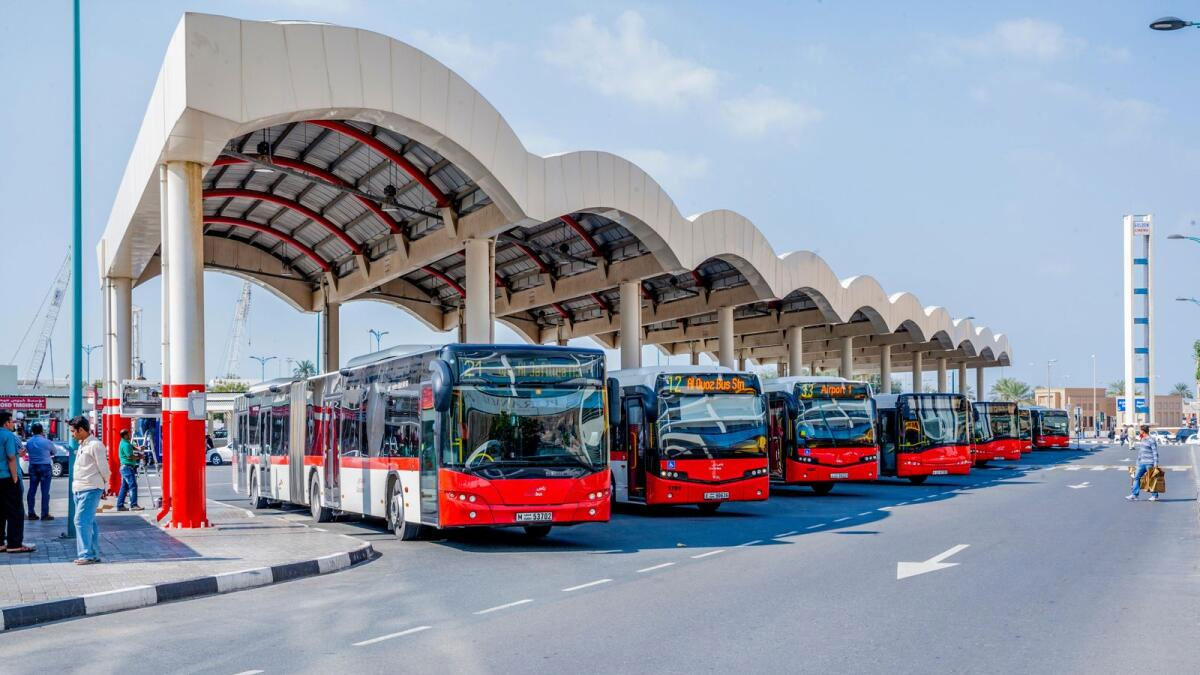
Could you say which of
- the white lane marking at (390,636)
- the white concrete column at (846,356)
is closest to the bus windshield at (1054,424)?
the white concrete column at (846,356)

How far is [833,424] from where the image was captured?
2862cm

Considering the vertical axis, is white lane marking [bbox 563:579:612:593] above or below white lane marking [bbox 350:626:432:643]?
below

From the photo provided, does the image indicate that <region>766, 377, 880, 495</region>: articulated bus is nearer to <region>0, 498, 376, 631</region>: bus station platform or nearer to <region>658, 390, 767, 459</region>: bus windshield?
<region>658, 390, 767, 459</region>: bus windshield

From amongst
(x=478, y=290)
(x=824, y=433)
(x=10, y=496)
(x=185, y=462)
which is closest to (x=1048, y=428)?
(x=824, y=433)

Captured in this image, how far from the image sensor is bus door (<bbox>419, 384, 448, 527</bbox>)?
15.8m

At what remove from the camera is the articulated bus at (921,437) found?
33.0 metres

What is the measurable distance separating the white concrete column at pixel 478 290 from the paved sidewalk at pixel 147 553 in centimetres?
837

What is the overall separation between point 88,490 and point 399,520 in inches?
205

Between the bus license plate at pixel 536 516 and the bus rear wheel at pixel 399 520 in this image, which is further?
the bus rear wheel at pixel 399 520

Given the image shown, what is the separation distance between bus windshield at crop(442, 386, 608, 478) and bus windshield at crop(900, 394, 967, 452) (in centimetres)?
1866

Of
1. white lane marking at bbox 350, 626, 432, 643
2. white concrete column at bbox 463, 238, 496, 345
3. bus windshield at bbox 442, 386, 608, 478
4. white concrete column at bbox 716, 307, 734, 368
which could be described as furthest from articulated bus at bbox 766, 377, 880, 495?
white lane marking at bbox 350, 626, 432, 643

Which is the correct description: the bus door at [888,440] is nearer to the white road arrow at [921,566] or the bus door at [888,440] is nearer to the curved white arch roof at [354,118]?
the curved white arch roof at [354,118]

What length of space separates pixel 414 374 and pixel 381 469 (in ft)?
6.81

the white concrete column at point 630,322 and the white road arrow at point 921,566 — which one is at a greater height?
the white concrete column at point 630,322
